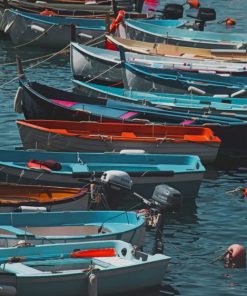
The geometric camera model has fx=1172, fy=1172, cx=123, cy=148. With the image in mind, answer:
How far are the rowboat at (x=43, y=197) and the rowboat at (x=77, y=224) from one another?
0.87 metres

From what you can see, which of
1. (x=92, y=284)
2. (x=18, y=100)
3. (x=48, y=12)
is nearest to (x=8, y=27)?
(x=48, y=12)

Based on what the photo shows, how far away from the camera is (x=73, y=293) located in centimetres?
1797

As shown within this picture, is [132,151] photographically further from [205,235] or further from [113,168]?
[205,235]

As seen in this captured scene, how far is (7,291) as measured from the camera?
17359 millimetres

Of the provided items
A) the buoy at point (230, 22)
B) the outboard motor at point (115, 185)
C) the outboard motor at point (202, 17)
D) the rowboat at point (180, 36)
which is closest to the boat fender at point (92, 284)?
the outboard motor at point (115, 185)

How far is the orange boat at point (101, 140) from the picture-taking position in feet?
86.5

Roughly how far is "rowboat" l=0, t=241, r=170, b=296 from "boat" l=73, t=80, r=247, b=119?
10131mm

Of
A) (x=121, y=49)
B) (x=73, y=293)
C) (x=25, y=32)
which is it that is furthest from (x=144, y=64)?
(x=73, y=293)

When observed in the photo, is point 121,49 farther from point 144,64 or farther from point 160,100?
point 160,100

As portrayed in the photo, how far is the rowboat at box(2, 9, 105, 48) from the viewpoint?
43.1 meters

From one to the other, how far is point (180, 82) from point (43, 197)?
10847mm

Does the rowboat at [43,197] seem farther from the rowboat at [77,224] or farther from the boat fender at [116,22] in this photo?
the boat fender at [116,22]

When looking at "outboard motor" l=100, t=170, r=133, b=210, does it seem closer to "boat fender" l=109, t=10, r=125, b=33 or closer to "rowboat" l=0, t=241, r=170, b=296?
"rowboat" l=0, t=241, r=170, b=296

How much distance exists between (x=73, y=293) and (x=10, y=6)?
28.1 metres
